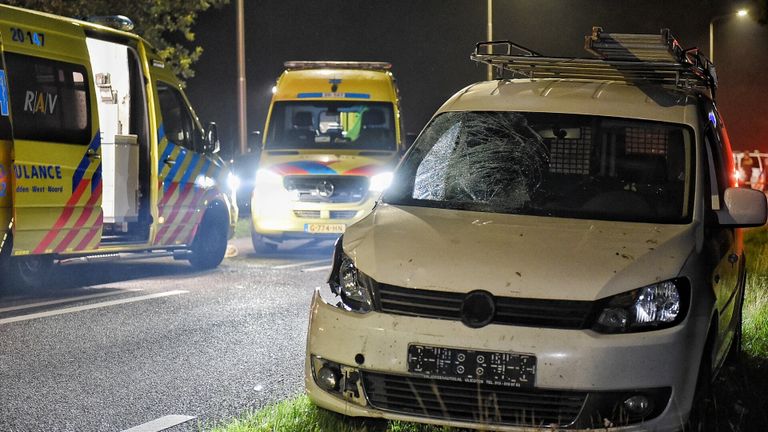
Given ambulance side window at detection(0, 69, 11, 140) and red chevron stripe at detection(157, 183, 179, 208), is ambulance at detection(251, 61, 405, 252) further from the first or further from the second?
ambulance side window at detection(0, 69, 11, 140)

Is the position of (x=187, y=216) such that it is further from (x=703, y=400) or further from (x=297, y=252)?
(x=703, y=400)

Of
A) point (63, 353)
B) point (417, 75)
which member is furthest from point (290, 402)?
point (417, 75)

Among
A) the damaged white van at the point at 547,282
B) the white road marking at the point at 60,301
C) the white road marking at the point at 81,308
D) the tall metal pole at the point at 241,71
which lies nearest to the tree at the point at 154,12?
the tall metal pole at the point at 241,71

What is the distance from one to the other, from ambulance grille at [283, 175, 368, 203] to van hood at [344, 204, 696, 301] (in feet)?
31.8

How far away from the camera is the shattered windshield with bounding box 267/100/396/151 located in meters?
15.9

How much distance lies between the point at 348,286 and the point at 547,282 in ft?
2.92

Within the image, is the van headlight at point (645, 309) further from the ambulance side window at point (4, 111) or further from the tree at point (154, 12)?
the tree at point (154, 12)

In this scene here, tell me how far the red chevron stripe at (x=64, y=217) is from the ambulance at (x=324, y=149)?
14.4 ft

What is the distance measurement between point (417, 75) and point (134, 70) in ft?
97.0

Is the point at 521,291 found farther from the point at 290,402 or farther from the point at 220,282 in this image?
the point at 220,282

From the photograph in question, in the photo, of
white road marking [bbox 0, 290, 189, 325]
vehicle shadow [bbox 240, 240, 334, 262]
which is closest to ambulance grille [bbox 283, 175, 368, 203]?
vehicle shadow [bbox 240, 240, 334, 262]

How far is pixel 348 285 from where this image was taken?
203 inches

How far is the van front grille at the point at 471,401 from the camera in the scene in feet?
15.6

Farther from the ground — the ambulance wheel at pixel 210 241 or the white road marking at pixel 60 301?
the ambulance wheel at pixel 210 241
